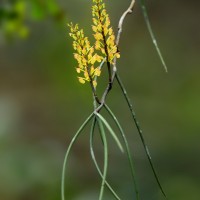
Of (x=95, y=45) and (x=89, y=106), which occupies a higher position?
(x=89, y=106)

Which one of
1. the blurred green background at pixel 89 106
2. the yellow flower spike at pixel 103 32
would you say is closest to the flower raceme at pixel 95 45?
the yellow flower spike at pixel 103 32

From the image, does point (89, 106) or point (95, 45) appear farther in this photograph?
point (89, 106)

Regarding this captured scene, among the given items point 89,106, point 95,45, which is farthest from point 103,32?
point 89,106

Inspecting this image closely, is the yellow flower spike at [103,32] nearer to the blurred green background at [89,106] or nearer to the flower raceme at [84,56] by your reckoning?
the flower raceme at [84,56]

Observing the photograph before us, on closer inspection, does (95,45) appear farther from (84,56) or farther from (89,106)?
(89,106)

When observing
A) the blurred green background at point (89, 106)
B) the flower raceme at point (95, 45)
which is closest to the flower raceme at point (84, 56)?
the flower raceme at point (95, 45)

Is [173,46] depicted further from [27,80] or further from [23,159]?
[23,159]

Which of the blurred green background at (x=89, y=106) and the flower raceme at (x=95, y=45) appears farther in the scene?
the blurred green background at (x=89, y=106)

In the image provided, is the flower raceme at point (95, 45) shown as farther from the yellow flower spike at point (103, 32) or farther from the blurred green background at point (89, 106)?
the blurred green background at point (89, 106)

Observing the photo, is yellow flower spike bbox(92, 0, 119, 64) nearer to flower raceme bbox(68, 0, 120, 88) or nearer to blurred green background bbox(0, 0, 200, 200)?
flower raceme bbox(68, 0, 120, 88)
